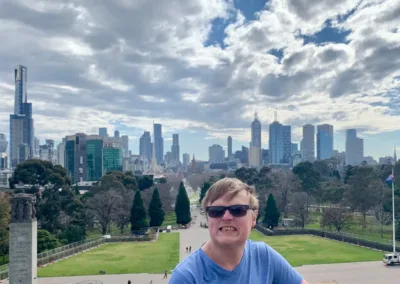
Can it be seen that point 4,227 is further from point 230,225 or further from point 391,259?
point 230,225

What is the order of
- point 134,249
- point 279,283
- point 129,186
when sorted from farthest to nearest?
point 129,186 → point 134,249 → point 279,283

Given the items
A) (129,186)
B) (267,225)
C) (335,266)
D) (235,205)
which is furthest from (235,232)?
(129,186)

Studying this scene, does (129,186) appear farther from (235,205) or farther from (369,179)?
(235,205)

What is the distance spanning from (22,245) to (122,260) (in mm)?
10571

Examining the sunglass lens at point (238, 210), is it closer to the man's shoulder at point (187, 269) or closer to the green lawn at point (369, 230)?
the man's shoulder at point (187, 269)

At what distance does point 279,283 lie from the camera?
91.9 inches

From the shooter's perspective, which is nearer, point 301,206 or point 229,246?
point 229,246

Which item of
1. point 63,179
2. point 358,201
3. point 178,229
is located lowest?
point 178,229

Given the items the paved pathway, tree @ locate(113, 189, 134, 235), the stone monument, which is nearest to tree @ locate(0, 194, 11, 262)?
the paved pathway

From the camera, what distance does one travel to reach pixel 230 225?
6.79ft

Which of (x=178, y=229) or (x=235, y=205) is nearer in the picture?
(x=235, y=205)

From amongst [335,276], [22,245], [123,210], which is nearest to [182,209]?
[123,210]

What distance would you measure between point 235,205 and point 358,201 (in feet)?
139

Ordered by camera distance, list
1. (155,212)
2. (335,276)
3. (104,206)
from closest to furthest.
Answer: (335,276) < (104,206) < (155,212)
